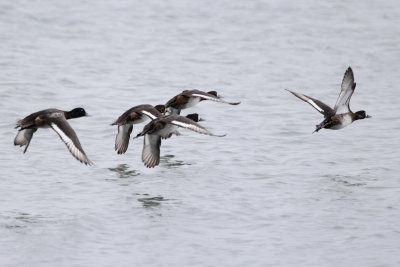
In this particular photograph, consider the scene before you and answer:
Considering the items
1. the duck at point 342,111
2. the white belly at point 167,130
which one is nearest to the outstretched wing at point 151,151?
the white belly at point 167,130

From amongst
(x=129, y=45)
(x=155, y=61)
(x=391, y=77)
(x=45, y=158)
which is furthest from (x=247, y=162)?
(x=129, y=45)

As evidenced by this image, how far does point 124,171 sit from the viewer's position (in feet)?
42.5

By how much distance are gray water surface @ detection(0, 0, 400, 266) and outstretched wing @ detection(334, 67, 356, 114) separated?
68 cm

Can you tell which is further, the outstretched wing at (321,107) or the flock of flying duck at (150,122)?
the outstretched wing at (321,107)

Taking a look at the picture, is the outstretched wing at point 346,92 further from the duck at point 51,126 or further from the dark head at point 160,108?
the duck at point 51,126

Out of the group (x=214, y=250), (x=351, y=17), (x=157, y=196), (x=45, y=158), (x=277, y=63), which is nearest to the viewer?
(x=214, y=250)

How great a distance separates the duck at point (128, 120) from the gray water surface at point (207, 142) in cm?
20

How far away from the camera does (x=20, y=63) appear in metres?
20.7

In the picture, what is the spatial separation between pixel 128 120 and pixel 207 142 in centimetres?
172

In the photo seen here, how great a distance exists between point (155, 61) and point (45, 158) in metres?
8.42

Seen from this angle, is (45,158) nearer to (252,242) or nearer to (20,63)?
(252,242)

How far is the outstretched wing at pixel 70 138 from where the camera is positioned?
37.1ft

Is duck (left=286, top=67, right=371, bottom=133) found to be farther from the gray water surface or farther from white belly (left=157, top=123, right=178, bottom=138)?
white belly (left=157, top=123, right=178, bottom=138)

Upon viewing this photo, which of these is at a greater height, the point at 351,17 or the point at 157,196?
the point at 351,17
